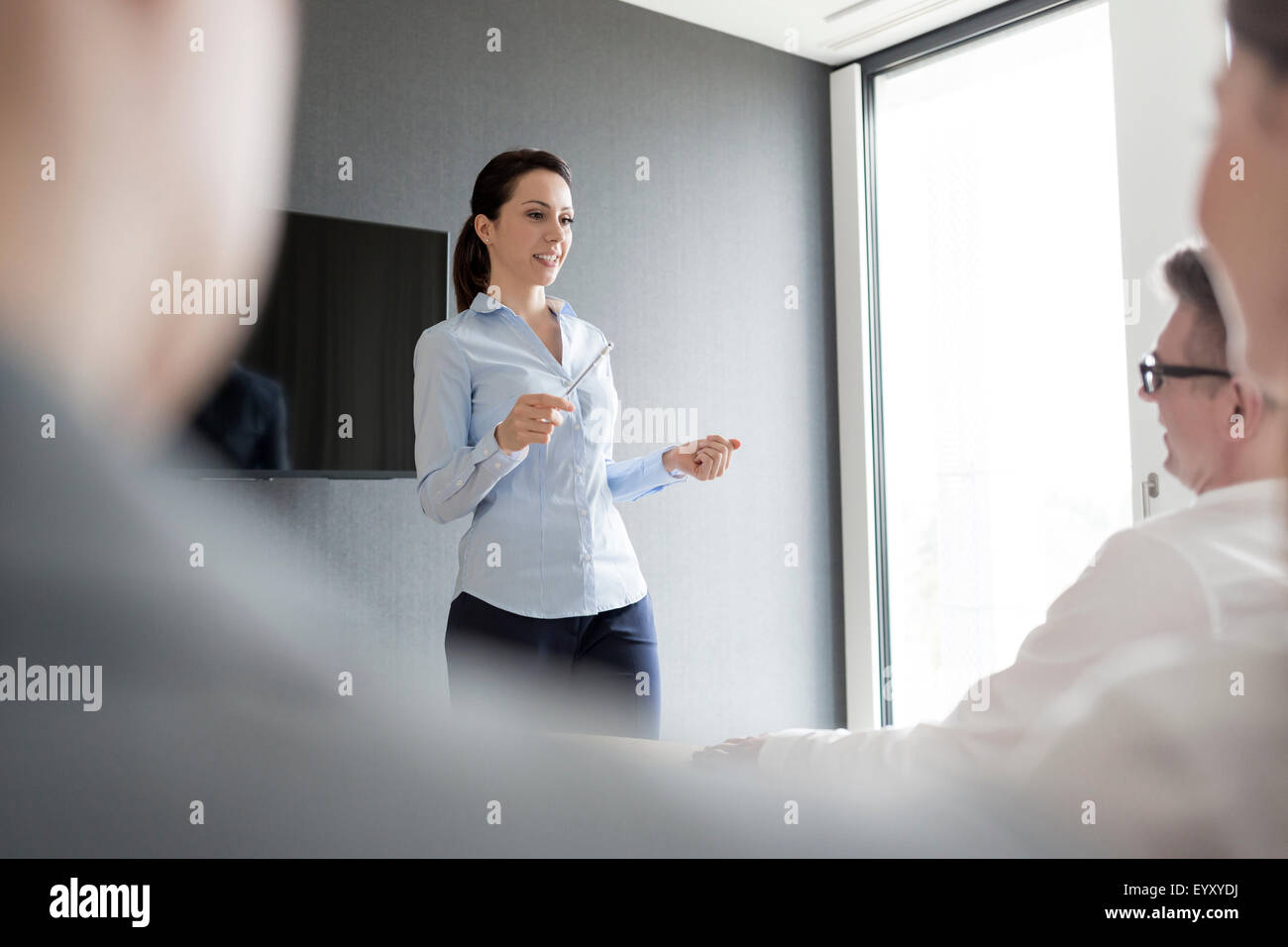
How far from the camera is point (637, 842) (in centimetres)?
66

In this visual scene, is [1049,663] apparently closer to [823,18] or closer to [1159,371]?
[1159,371]

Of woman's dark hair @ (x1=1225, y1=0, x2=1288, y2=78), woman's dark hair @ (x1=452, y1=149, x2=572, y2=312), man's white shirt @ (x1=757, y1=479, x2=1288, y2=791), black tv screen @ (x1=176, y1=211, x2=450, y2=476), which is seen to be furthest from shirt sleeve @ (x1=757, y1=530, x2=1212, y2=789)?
black tv screen @ (x1=176, y1=211, x2=450, y2=476)

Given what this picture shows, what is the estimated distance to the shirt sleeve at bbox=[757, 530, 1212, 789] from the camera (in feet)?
2.07

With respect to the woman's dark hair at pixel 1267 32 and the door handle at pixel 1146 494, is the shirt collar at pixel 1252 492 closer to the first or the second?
the door handle at pixel 1146 494

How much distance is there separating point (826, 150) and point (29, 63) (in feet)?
7.00

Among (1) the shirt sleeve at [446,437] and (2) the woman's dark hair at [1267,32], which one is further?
(1) the shirt sleeve at [446,437]

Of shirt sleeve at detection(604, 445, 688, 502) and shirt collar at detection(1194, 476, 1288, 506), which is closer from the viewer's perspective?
shirt collar at detection(1194, 476, 1288, 506)

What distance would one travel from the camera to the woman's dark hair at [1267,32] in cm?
68

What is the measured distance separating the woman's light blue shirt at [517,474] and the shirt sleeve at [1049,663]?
2.07ft

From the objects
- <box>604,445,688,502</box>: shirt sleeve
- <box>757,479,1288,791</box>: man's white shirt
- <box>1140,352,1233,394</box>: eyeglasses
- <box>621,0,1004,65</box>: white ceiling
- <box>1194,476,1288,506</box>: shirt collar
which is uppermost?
<box>621,0,1004,65</box>: white ceiling

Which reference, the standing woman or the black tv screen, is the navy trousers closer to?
the standing woman

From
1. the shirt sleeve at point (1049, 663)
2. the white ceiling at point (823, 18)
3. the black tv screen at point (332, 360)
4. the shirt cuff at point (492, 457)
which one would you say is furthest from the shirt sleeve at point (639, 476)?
the white ceiling at point (823, 18)
